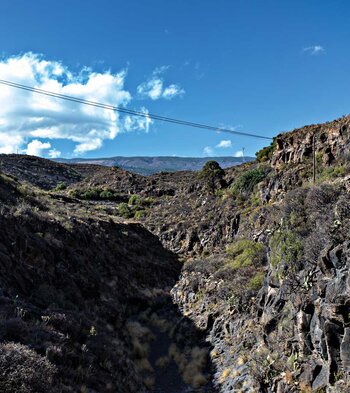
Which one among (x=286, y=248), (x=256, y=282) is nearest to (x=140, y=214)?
(x=256, y=282)

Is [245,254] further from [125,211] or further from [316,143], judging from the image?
[125,211]

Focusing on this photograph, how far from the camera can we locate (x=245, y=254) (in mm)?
23406

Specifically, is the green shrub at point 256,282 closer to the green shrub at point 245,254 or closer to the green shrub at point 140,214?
the green shrub at point 245,254

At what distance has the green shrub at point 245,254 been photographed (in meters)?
22.0

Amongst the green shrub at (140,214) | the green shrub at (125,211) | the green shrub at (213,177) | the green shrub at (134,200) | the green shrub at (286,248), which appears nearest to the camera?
the green shrub at (286,248)

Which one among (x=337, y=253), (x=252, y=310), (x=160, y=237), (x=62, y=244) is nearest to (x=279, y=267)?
(x=252, y=310)

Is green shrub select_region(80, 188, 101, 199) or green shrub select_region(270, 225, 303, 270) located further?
green shrub select_region(80, 188, 101, 199)

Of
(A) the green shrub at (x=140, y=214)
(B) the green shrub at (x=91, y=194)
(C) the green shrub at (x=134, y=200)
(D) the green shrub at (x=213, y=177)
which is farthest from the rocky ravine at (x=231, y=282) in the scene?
(B) the green shrub at (x=91, y=194)

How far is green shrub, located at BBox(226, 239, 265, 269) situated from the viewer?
72.3ft

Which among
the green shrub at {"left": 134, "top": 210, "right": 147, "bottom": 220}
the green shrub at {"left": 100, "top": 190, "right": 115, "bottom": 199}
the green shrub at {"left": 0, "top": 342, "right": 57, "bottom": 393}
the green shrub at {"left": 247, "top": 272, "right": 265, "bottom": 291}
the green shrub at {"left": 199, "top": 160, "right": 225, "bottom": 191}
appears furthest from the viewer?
the green shrub at {"left": 100, "top": 190, "right": 115, "bottom": 199}

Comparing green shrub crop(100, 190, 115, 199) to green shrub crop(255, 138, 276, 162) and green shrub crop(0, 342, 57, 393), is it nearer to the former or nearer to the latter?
green shrub crop(255, 138, 276, 162)

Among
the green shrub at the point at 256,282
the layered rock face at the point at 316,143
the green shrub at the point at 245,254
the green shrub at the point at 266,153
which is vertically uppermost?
the green shrub at the point at 266,153

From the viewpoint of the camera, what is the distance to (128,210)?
50.7m

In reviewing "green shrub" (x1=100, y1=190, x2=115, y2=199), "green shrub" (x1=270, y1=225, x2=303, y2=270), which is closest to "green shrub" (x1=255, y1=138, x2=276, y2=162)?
"green shrub" (x1=270, y1=225, x2=303, y2=270)
